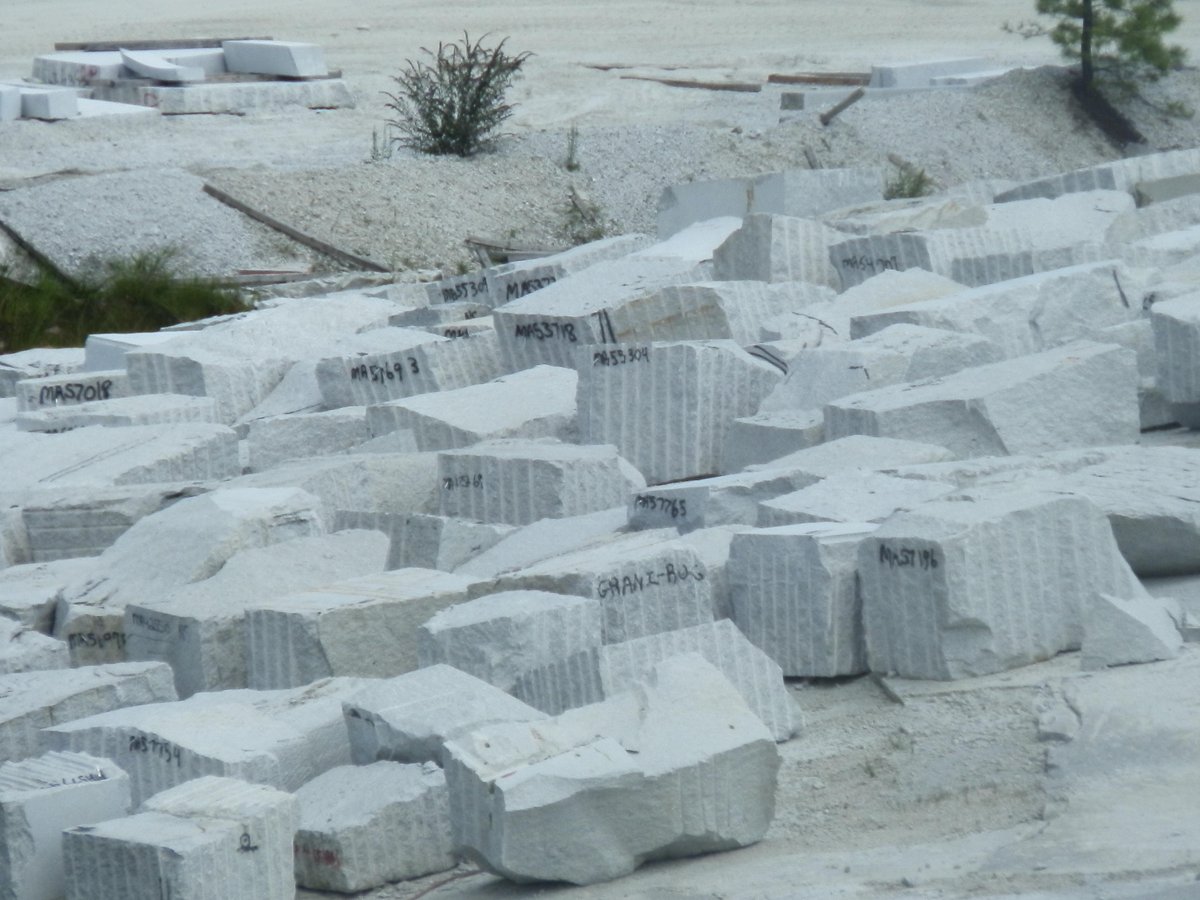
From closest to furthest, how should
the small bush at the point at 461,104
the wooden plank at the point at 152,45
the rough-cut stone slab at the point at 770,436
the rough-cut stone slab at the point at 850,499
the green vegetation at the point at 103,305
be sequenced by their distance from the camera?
the rough-cut stone slab at the point at 850,499 < the rough-cut stone slab at the point at 770,436 < the green vegetation at the point at 103,305 < the small bush at the point at 461,104 < the wooden plank at the point at 152,45

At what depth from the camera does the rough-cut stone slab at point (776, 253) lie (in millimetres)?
7547

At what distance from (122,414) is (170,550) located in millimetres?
1725

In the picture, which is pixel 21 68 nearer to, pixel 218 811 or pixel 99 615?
pixel 99 615

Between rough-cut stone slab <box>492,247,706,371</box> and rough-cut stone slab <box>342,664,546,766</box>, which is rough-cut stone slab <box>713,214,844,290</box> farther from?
rough-cut stone slab <box>342,664,546,766</box>

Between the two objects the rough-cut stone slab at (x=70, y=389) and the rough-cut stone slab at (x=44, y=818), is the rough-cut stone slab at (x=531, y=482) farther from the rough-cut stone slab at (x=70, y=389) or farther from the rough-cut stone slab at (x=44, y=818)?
the rough-cut stone slab at (x=70, y=389)

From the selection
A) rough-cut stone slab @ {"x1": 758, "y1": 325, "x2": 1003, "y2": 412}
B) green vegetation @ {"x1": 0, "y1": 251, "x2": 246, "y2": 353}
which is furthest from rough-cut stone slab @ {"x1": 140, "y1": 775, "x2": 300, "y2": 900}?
green vegetation @ {"x1": 0, "y1": 251, "x2": 246, "y2": 353}

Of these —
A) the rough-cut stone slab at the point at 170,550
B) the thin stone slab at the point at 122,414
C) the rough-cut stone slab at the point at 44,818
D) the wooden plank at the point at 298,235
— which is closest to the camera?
the rough-cut stone slab at the point at 44,818

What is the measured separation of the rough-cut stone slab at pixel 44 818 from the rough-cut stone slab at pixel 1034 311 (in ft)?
12.1

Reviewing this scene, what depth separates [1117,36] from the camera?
1594 cm

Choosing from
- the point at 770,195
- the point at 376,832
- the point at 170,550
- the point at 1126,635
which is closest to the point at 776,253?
the point at 770,195

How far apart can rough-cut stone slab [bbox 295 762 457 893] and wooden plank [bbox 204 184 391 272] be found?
8679 millimetres

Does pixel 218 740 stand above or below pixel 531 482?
below

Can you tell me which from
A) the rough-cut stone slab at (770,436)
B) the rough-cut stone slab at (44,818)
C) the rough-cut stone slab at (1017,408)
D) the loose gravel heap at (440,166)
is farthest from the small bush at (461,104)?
the rough-cut stone slab at (44,818)

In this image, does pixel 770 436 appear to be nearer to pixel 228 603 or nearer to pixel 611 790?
pixel 228 603
